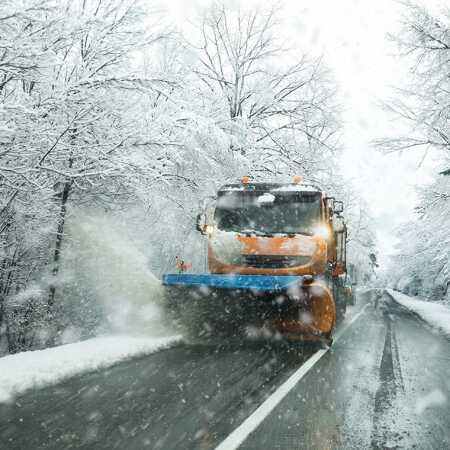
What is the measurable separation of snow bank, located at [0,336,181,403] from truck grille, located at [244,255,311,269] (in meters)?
2.29

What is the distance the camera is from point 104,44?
8.54m

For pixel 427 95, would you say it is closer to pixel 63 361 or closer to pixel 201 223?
pixel 201 223

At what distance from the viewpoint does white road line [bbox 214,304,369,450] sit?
3.74m

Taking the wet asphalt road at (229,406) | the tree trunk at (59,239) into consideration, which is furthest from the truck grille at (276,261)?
the tree trunk at (59,239)

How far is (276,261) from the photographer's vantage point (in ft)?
30.1

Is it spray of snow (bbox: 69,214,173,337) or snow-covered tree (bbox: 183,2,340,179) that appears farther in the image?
snow-covered tree (bbox: 183,2,340,179)

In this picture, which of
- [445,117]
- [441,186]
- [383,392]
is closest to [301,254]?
[383,392]

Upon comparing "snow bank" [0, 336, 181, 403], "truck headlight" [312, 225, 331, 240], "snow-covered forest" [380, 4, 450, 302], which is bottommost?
"snow bank" [0, 336, 181, 403]

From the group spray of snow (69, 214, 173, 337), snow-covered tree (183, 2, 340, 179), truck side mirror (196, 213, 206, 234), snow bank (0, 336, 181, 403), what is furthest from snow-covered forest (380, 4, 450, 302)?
snow bank (0, 336, 181, 403)

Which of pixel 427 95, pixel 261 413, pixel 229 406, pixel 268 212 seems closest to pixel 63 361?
pixel 229 406

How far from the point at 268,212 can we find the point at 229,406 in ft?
18.2

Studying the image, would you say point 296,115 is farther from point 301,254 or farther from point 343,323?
point 301,254

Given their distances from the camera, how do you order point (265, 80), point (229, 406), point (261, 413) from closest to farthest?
point (261, 413), point (229, 406), point (265, 80)

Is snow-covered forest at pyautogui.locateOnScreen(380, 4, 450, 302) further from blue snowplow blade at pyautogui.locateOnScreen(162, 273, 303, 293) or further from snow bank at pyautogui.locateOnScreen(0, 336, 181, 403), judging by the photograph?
snow bank at pyautogui.locateOnScreen(0, 336, 181, 403)
